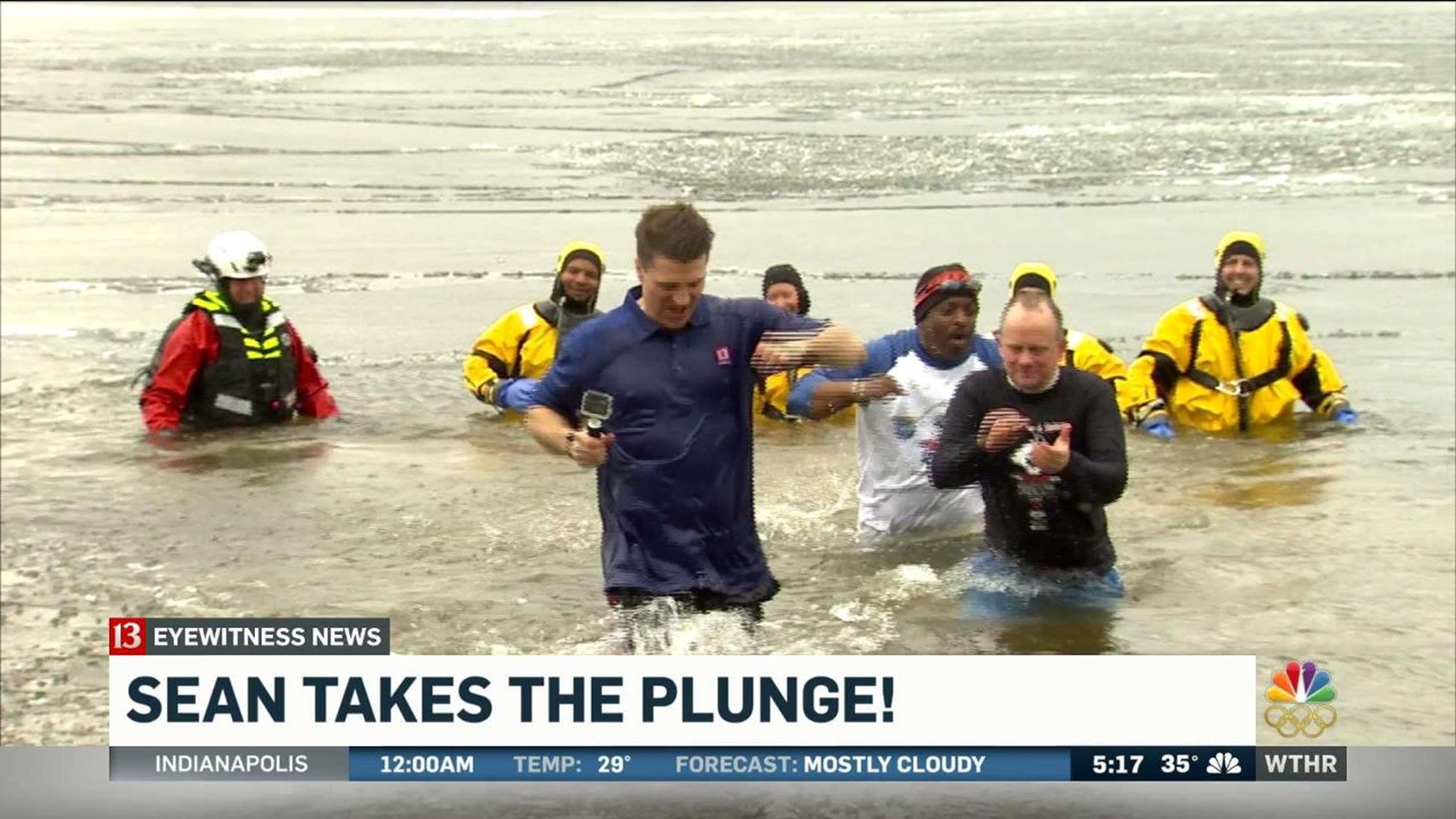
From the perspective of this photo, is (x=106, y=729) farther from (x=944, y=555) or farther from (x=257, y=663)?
(x=944, y=555)

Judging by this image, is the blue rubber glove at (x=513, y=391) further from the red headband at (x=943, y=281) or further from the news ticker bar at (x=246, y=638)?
the news ticker bar at (x=246, y=638)

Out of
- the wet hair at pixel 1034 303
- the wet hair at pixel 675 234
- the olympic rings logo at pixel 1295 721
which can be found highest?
the wet hair at pixel 675 234

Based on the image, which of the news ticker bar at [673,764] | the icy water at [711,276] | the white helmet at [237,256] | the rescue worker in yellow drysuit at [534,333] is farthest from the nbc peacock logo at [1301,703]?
the white helmet at [237,256]

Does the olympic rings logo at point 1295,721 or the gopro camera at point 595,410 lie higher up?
the gopro camera at point 595,410

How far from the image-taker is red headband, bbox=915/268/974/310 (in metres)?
8.41

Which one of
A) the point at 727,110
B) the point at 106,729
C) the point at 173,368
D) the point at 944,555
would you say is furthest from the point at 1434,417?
the point at 727,110

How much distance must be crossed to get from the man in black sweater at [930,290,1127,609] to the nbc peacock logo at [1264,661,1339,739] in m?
0.85

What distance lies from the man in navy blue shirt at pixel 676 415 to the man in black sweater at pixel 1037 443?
44.8 inches

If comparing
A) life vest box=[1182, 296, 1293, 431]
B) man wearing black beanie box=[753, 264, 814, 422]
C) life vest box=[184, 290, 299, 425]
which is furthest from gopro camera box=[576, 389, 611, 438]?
life vest box=[1182, 296, 1293, 431]

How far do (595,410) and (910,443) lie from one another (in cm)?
265

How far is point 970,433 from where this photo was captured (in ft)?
25.4

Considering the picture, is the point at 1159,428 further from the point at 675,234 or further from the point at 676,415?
the point at 675,234

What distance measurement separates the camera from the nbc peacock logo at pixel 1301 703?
283 inches

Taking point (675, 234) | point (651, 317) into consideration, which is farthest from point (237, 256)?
point (675, 234)
